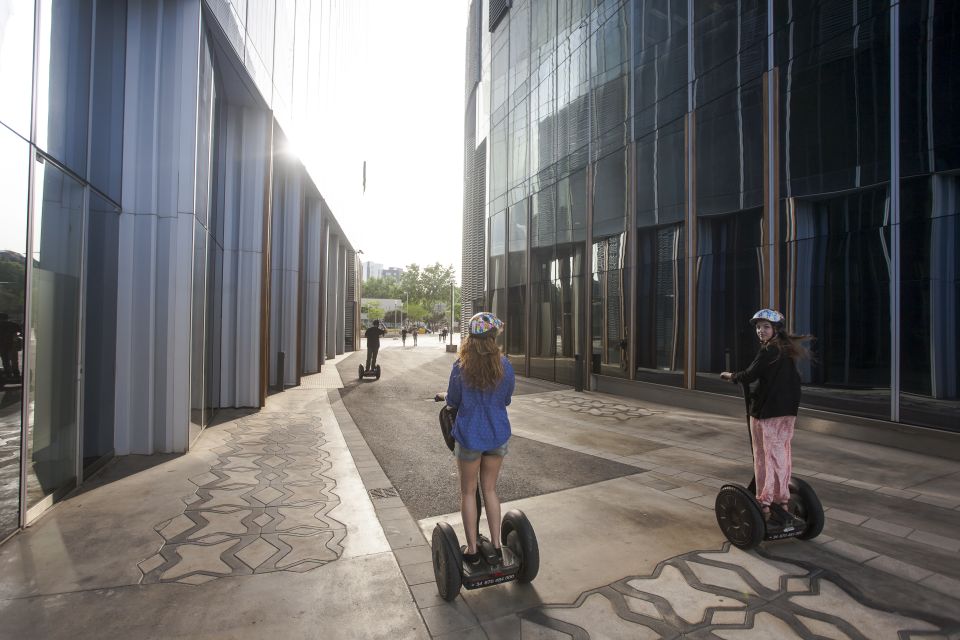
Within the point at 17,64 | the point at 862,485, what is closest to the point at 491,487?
the point at 17,64

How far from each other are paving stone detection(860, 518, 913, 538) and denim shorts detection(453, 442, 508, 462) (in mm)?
3710

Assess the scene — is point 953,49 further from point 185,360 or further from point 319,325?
point 319,325

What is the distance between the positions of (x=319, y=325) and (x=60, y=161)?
16.1 m

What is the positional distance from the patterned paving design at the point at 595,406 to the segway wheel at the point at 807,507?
246 inches

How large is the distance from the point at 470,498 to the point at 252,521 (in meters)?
2.39

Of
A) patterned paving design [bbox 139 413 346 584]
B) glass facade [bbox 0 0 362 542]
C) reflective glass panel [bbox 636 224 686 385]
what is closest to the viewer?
patterned paving design [bbox 139 413 346 584]

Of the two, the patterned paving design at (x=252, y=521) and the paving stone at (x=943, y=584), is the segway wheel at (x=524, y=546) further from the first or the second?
the paving stone at (x=943, y=584)

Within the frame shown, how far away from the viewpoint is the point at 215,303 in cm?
962

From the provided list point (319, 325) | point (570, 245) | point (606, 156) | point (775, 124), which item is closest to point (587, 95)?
point (606, 156)

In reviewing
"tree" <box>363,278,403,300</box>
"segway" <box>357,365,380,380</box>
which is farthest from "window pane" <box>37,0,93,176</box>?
"tree" <box>363,278,403,300</box>

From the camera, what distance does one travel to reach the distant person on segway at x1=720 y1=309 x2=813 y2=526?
13.3 feet

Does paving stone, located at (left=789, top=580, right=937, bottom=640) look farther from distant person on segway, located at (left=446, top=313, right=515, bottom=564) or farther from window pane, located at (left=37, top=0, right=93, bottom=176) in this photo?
window pane, located at (left=37, top=0, right=93, bottom=176)

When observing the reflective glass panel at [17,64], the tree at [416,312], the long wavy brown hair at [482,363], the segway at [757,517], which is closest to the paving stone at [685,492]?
the segway at [757,517]

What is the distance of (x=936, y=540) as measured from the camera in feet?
14.1
